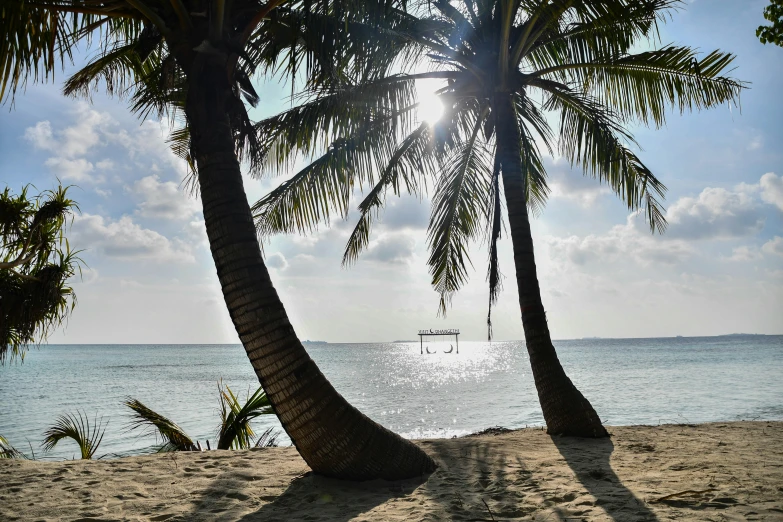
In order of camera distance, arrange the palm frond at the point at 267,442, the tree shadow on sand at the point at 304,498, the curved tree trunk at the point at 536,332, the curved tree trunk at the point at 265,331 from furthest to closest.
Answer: the palm frond at the point at 267,442 < the curved tree trunk at the point at 536,332 < the curved tree trunk at the point at 265,331 < the tree shadow on sand at the point at 304,498

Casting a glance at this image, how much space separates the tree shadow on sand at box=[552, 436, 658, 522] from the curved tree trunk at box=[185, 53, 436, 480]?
1.58m

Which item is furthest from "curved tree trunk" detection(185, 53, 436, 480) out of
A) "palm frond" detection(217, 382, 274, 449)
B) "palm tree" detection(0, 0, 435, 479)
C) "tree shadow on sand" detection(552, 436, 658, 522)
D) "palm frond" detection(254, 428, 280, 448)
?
"palm frond" detection(254, 428, 280, 448)

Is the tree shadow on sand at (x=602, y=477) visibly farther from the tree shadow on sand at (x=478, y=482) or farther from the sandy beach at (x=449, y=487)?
the tree shadow on sand at (x=478, y=482)

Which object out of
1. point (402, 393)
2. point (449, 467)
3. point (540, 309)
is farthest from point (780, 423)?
point (402, 393)

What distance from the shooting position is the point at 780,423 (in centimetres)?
845

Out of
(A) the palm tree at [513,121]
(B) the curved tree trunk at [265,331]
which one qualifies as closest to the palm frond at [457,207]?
(A) the palm tree at [513,121]

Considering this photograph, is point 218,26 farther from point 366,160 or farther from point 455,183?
point 455,183

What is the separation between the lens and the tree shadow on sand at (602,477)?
13.0 feet

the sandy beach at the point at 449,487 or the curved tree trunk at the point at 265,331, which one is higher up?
the curved tree trunk at the point at 265,331

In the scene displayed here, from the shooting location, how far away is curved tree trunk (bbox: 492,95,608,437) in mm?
7387

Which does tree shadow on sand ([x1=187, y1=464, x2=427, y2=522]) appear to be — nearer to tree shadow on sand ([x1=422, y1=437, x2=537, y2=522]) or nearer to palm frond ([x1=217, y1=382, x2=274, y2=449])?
tree shadow on sand ([x1=422, y1=437, x2=537, y2=522])

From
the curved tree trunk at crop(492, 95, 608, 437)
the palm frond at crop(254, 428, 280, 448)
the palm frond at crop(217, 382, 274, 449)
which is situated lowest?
the palm frond at crop(254, 428, 280, 448)

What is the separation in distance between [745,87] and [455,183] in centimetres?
466

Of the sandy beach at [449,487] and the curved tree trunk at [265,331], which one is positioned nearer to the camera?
the sandy beach at [449,487]
